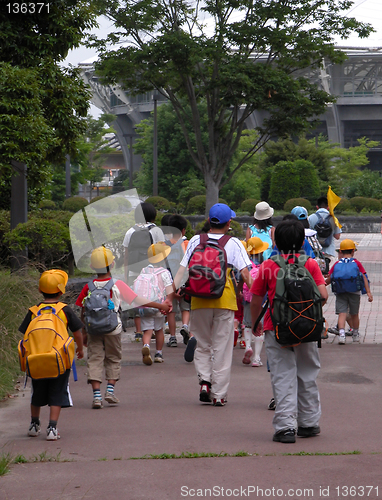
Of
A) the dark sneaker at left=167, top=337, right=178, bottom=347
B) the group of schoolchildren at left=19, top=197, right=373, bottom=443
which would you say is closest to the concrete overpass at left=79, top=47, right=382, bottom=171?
the dark sneaker at left=167, top=337, right=178, bottom=347

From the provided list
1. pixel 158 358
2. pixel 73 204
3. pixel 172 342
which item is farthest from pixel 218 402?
pixel 73 204

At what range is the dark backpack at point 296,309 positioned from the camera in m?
4.65

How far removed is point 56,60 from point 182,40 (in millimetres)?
7319

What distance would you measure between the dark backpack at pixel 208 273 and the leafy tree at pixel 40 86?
387cm

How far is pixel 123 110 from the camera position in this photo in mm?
76250

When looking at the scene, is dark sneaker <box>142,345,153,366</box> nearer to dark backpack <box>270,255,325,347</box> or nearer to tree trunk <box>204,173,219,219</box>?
dark backpack <box>270,255,325,347</box>

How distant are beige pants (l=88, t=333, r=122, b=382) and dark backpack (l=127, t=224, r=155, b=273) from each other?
231cm

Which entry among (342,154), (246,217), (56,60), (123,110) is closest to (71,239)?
(56,60)

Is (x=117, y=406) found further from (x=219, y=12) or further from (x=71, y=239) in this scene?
(x=219, y=12)

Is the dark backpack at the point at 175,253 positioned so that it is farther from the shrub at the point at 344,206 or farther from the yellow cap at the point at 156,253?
the shrub at the point at 344,206

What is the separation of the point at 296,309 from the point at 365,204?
38.5 metres

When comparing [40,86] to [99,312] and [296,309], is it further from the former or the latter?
[296,309]

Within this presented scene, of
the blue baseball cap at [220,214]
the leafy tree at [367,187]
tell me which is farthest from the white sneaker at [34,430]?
the leafy tree at [367,187]

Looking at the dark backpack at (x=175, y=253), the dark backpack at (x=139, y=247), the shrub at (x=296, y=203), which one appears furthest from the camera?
the shrub at (x=296, y=203)
